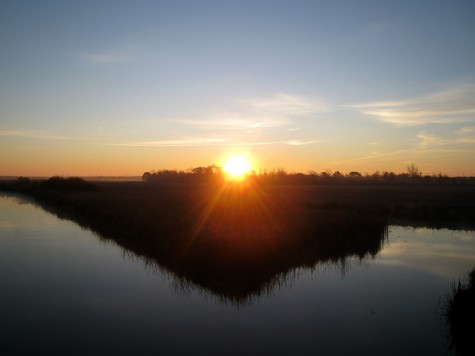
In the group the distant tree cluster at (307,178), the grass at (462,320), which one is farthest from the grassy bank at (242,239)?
the distant tree cluster at (307,178)

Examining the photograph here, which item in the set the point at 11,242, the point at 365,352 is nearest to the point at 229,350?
the point at 365,352

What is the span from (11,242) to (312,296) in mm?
18666

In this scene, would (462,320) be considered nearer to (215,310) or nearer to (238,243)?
(215,310)

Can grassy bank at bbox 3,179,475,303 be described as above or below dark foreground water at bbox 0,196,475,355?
above

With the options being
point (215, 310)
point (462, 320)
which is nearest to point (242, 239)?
point (215, 310)

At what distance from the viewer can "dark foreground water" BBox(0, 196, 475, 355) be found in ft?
32.7

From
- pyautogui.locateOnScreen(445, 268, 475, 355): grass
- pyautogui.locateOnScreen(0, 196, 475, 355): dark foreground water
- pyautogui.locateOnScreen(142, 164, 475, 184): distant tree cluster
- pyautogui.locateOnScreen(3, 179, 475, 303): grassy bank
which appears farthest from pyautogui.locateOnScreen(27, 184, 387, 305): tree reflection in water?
pyautogui.locateOnScreen(142, 164, 475, 184): distant tree cluster

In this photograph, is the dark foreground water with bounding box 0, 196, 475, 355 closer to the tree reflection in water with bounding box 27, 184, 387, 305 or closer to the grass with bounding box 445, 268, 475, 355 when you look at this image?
the grass with bounding box 445, 268, 475, 355

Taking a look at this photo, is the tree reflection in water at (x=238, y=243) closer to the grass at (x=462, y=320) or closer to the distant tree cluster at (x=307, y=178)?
the grass at (x=462, y=320)

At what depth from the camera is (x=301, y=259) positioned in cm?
1925

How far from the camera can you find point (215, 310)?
1234 centimetres

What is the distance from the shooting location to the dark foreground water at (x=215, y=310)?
32.7ft

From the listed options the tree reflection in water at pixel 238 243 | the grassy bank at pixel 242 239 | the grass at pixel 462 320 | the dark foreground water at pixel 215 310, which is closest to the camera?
the dark foreground water at pixel 215 310

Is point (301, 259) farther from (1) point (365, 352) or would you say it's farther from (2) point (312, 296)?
(1) point (365, 352)
